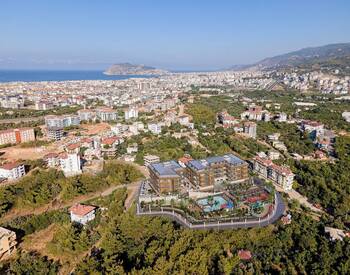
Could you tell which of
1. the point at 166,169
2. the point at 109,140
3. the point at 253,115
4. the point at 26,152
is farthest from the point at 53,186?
the point at 253,115

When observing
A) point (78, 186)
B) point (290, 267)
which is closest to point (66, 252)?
point (78, 186)

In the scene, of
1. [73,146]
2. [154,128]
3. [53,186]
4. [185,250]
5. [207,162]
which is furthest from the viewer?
[154,128]

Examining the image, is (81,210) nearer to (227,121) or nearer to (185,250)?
(185,250)

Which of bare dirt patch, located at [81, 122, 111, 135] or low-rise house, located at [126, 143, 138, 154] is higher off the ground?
bare dirt patch, located at [81, 122, 111, 135]

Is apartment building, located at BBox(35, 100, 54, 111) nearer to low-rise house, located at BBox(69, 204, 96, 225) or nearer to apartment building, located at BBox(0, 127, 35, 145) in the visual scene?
apartment building, located at BBox(0, 127, 35, 145)

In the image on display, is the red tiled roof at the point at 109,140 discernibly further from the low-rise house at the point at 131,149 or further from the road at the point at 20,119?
the road at the point at 20,119

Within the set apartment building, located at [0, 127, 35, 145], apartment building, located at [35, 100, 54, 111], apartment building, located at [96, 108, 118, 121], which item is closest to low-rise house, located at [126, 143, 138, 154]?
apartment building, located at [0, 127, 35, 145]
